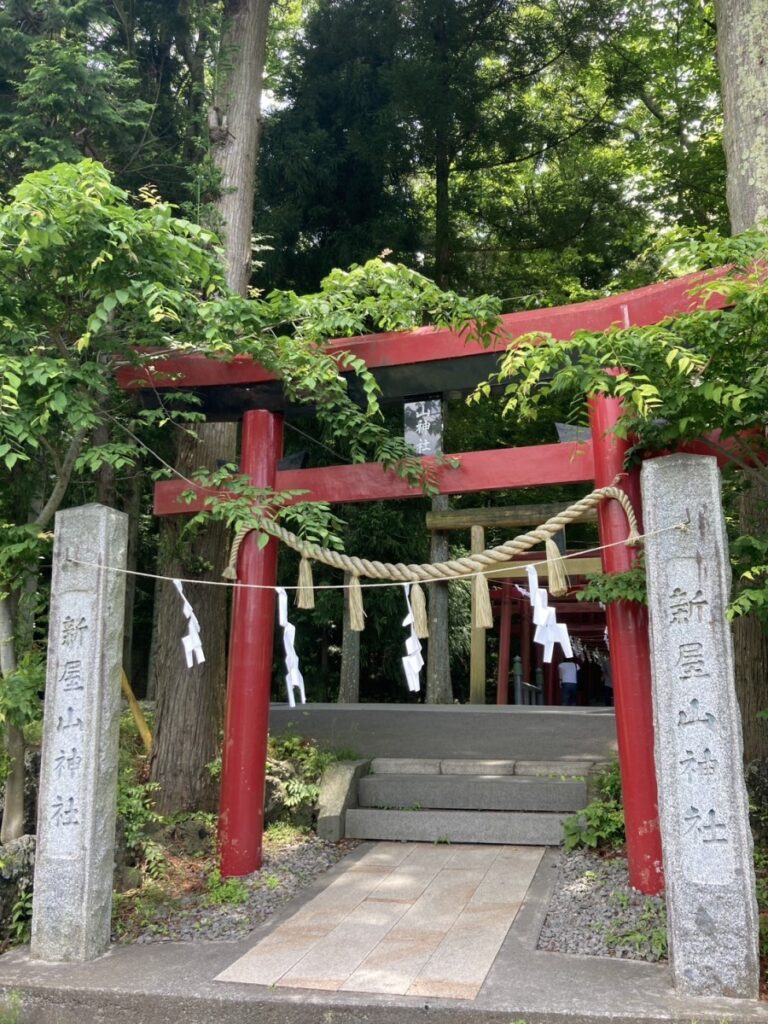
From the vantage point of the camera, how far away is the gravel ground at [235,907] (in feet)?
16.9

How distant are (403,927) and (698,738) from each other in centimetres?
218

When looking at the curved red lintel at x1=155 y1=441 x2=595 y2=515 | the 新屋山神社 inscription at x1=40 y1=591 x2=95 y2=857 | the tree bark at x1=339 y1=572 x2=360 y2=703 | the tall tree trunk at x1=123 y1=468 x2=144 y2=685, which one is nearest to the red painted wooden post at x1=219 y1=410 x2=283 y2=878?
the curved red lintel at x1=155 y1=441 x2=595 y2=515

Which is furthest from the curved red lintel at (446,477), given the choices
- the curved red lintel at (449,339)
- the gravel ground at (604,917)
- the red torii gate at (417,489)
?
the gravel ground at (604,917)

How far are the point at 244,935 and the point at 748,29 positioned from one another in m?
7.52

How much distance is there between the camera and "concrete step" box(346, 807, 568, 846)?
6.80 m

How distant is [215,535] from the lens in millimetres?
7762

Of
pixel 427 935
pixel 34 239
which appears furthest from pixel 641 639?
pixel 34 239

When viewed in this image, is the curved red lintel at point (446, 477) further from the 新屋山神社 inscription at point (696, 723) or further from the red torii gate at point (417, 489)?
the 新屋山神社 inscription at point (696, 723)

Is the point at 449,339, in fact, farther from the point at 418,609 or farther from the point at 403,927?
the point at 403,927

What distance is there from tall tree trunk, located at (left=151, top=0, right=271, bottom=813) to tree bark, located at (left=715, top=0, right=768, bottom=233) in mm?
4230

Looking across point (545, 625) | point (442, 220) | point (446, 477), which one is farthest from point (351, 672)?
point (545, 625)

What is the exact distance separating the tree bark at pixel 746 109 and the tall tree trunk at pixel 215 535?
4.23 m

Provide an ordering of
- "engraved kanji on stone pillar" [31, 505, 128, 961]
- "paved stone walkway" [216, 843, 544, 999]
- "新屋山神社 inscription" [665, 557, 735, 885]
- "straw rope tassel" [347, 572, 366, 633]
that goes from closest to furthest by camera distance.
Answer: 1. "新屋山神社 inscription" [665, 557, 735, 885]
2. "paved stone walkway" [216, 843, 544, 999]
3. "engraved kanji on stone pillar" [31, 505, 128, 961]
4. "straw rope tassel" [347, 572, 366, 633]

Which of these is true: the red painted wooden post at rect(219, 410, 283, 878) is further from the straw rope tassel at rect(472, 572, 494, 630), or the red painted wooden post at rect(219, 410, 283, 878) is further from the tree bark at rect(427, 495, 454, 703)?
the tree bark at rect(427, 495, 454, 703)
